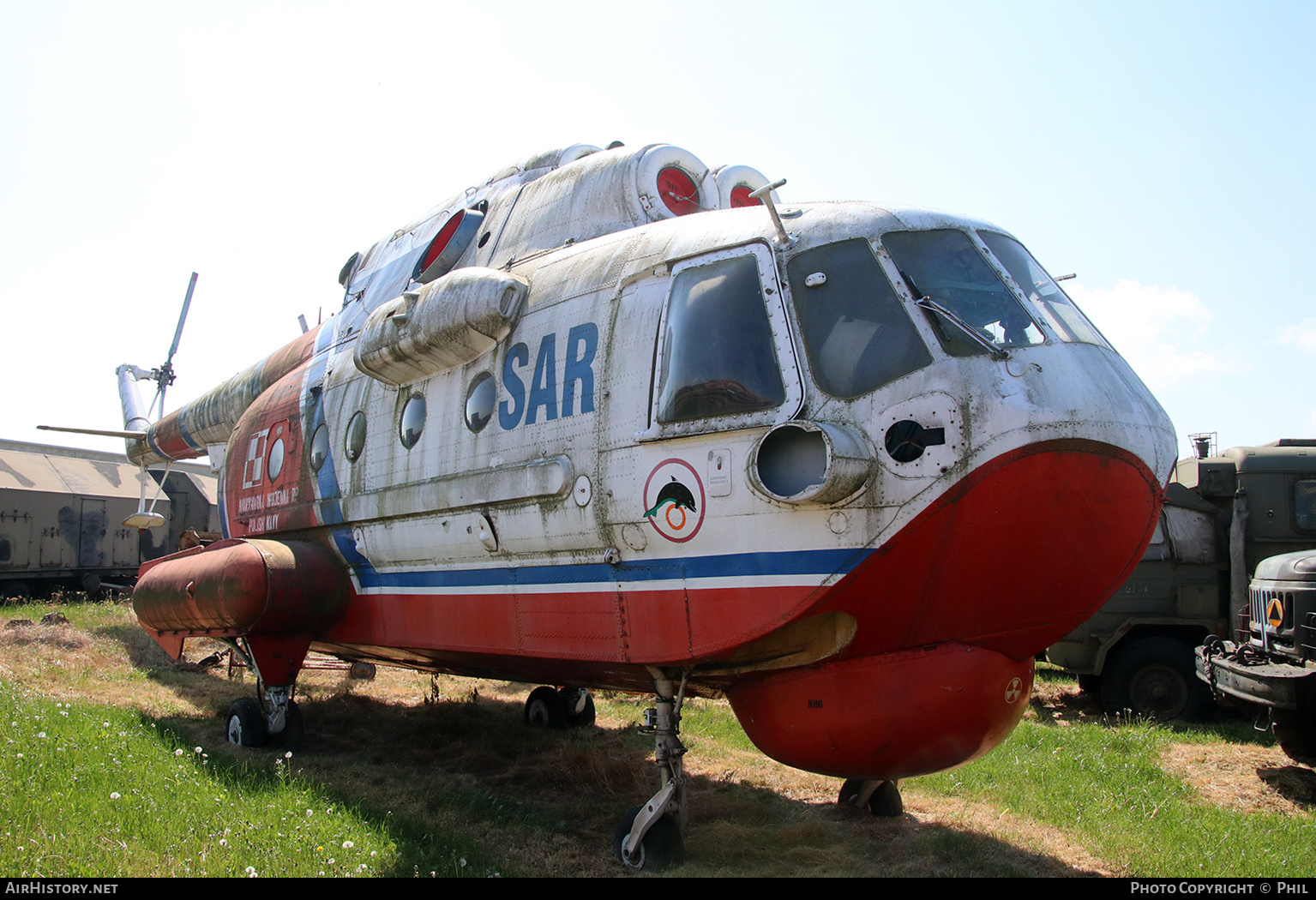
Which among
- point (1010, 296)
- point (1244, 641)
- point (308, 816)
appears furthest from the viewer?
point (1244, 641)

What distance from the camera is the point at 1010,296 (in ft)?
15.4

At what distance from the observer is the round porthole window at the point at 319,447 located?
801 centimetres

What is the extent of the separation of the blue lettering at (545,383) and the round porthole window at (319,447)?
10.0ft

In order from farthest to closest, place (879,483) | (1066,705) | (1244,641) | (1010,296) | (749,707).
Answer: (1066,705)
(1244,641)
(749,707)
(1010,296)
(879,483)

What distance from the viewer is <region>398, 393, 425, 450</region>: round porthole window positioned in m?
6.80

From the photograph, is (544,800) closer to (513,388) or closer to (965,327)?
(513,388)

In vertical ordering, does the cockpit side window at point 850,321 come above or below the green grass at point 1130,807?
above

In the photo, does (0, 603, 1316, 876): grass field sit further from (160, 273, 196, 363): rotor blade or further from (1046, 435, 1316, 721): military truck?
(160, 273, 196, 363): rotor blade

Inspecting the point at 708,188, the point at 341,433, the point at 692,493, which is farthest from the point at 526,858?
the point at 708,188

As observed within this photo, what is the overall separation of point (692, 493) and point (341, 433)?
13.9ft

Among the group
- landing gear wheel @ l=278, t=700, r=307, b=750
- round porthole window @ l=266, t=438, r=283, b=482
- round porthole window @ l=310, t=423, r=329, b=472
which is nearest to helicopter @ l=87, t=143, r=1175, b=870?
round porthole window @ l=310, t=423, r=329, b=472

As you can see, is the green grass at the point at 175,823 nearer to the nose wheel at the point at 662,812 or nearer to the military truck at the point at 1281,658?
the nose wheel at the point at 662,812

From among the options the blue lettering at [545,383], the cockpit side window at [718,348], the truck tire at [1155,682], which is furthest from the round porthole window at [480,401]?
the truck tire at [1155,682]

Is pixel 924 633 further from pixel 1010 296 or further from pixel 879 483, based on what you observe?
pixel 1010 296
